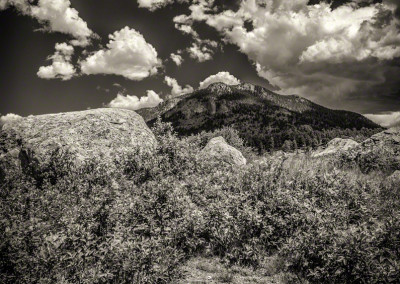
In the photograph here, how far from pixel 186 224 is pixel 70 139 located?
6316mm

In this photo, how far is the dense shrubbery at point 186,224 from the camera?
435 cm

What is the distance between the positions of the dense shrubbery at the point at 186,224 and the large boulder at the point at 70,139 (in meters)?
0.60

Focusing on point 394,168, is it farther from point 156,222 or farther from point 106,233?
point 106,233

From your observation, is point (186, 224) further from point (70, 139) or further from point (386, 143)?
point (386, 143)

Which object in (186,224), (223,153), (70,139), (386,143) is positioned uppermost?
(70,139)

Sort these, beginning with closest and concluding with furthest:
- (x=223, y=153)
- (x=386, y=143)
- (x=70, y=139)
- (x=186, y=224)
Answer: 1. (x=186, y=224)
2. (x=70, y=139)
3. (x=386, y=143)
4. (x=223, y=153)

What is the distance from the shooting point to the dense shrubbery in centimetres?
435

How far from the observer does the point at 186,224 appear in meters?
5.88

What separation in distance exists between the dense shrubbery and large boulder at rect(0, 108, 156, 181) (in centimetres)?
60

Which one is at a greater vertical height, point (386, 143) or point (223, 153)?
point (386, 143)

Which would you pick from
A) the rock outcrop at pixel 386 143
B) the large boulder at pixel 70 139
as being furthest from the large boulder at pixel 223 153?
the rock outcrop at pixel 386 143

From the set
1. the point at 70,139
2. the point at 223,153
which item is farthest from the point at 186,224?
the point at 223,153

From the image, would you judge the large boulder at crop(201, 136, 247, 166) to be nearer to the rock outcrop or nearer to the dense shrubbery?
the dense shrubbery

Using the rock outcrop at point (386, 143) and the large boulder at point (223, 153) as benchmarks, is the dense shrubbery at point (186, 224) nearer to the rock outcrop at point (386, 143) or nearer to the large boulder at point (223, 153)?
the large boulder at point (223, 153)
